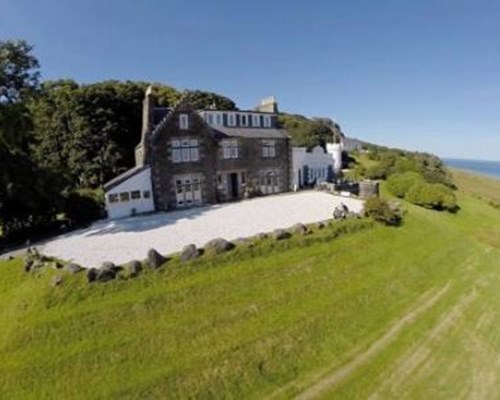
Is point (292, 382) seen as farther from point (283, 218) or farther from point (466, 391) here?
point (283, 218)

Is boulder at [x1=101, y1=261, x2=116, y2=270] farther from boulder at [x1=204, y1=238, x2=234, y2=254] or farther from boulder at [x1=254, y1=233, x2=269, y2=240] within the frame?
boulder at [x1=254, y1=233, x2=269, y2=240]

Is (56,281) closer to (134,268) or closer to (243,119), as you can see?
(134,268)

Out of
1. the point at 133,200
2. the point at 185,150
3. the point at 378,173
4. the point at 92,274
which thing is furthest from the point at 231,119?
the point at 378,173

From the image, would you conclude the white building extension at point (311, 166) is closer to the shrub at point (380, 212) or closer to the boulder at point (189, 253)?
the shrub at point (380, 212)

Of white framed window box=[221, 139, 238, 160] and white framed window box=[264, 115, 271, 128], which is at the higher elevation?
white framed window box=[264, 115, 271, 128]

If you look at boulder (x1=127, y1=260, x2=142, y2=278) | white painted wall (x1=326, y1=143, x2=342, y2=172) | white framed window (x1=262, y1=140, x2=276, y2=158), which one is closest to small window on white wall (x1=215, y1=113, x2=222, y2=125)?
white framed window (x1=262, y1=140, x2=276, y2=158)

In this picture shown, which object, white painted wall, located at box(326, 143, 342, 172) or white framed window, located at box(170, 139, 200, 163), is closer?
white framed window, located at box(170, 139, 200, 163)
